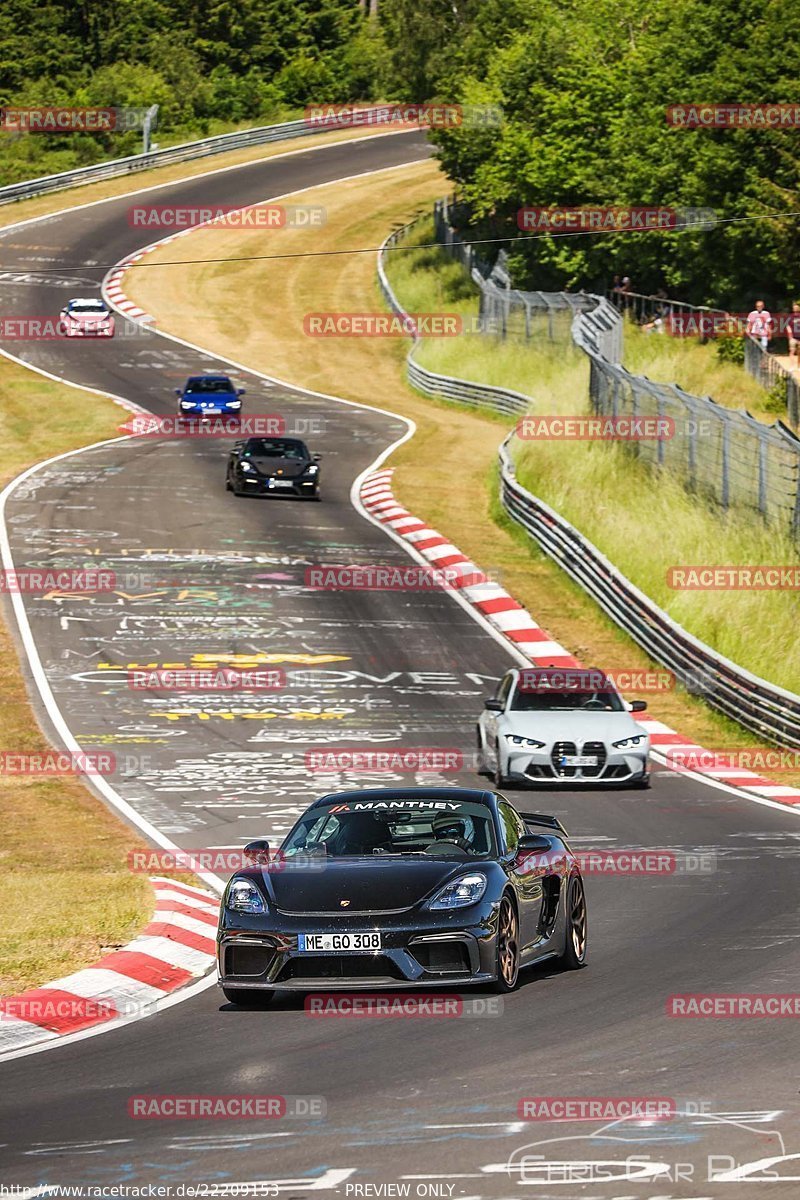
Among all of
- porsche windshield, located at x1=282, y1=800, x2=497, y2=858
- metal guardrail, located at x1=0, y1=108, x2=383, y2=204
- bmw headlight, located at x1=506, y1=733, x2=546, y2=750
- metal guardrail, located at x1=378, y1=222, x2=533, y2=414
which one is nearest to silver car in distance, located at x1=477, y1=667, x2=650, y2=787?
bmw headlight, located at x1=506, y1=733, x2=546, y2=750

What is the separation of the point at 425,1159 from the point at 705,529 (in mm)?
27602

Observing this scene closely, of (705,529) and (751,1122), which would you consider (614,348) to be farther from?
(751,1122)

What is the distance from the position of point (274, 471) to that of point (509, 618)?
1158cm

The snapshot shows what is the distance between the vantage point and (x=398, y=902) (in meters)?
11.2

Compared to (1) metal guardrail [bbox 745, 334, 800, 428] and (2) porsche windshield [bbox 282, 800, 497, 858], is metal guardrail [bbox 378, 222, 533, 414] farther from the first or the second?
(2) porsche windshield [bbox 282, 800, 497, 858]

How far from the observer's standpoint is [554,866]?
41.6 ft

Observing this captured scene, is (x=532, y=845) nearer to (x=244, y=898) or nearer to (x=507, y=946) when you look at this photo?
(x=507, y=946)

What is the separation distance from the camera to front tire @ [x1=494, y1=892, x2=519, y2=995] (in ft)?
37.3

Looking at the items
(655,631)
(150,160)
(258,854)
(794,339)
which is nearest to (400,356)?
(794,339)

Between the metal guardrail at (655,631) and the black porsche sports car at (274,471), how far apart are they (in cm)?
427

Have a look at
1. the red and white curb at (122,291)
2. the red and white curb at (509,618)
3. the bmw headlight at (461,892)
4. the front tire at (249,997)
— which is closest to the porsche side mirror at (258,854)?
the front tire at (249,997)

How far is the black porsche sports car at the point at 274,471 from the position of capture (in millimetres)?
43875

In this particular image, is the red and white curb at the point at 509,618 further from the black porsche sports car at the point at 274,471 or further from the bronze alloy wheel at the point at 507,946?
the bronze alloy wheel at the point at 507,946

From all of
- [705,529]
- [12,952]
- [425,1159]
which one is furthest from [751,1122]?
[705,529]
